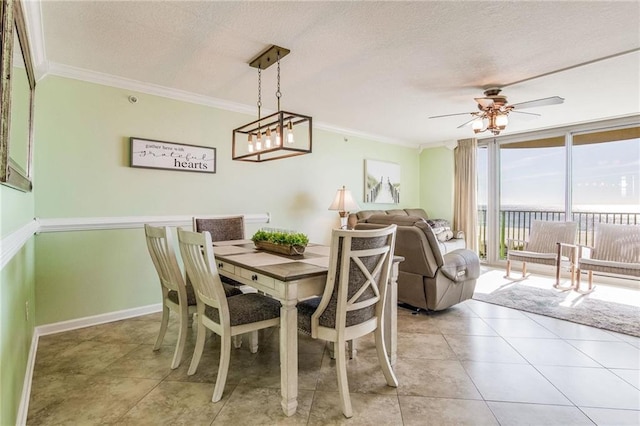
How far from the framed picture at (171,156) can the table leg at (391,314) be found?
254 centimetres

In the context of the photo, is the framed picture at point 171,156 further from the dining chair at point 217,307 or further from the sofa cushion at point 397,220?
the sofa cushion at point 397,220

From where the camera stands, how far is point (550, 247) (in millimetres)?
4867

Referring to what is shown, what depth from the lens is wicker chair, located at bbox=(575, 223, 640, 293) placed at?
3.79m

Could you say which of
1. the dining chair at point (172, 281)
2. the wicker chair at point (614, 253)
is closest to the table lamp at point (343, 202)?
the dining chair at point (172, 281)

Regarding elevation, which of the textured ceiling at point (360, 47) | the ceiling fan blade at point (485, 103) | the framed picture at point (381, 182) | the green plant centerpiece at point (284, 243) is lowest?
the green plant centerpiece at point (284, 243)

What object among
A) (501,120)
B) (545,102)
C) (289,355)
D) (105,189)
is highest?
(545,102)

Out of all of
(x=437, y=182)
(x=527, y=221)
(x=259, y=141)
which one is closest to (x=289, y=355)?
(x=259, y=141)

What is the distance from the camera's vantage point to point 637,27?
2316mm

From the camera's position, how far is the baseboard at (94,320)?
2.90m

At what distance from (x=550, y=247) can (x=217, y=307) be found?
16.1 ft

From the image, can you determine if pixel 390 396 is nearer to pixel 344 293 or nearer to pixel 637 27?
pixel 344 293

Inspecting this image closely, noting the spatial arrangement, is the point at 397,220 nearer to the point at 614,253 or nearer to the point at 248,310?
the point at 248,310

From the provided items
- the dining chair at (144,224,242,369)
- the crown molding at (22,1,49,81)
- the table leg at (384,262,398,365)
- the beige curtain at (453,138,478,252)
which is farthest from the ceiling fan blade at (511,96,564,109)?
the crown molding at (22,1,49,81)

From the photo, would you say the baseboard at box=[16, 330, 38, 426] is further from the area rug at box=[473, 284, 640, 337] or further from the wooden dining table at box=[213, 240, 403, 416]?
the area rug at box=[473, 284, 640, 337]
